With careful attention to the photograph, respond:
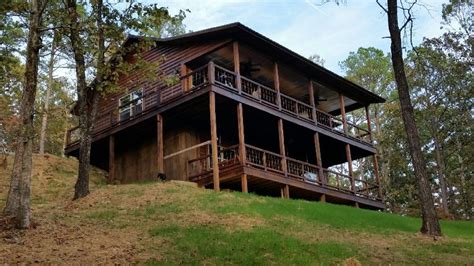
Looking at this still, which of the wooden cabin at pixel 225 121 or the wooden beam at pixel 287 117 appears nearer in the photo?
the wooden beam at pixel 287 117

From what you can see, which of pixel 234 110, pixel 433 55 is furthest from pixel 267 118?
pixel 433 55

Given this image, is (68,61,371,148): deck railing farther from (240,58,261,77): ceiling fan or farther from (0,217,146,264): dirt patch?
(0,217,146,264): dirt patch

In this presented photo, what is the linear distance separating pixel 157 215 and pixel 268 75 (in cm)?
1353

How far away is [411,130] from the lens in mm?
16484

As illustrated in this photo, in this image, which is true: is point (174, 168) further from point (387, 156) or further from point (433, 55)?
point (387, 156)

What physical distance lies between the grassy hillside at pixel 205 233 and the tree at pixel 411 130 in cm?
72

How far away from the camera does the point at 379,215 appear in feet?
66.3

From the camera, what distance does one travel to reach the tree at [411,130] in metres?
15.7

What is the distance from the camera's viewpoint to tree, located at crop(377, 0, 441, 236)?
51.6ft

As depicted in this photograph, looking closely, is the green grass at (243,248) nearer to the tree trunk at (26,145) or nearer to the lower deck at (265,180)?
the tree trunk at (26,145)

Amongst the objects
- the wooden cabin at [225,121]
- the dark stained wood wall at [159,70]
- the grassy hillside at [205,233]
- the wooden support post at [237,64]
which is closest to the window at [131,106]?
the wooden cabin at [225,121]

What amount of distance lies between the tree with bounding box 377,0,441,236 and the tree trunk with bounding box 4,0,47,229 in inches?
434

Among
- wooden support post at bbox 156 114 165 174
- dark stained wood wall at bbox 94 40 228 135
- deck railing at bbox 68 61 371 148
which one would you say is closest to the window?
dark stained wood wall at bbox 94 40 228 135

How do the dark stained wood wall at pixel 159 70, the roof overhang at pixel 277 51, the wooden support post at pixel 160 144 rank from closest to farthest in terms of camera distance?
the wooden support post at pixel 160 144, the roof overhang at pixel 277 51, the dark stained wood wall at pixel 159 70
